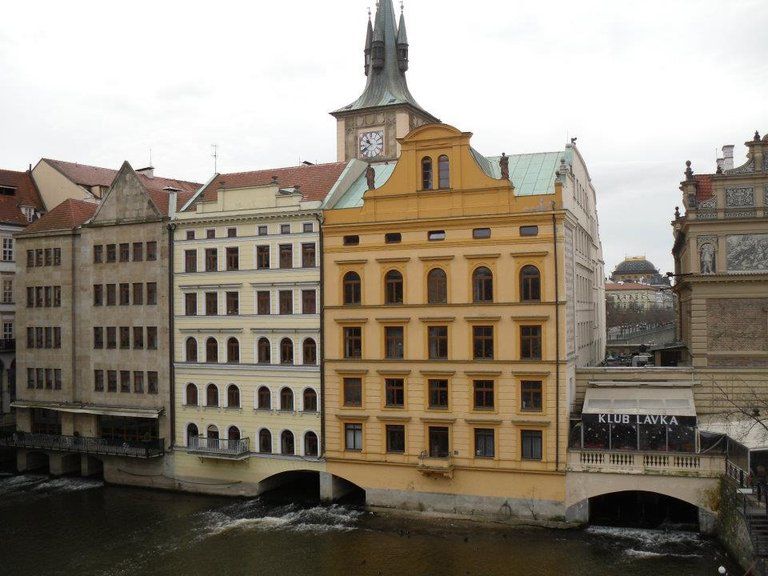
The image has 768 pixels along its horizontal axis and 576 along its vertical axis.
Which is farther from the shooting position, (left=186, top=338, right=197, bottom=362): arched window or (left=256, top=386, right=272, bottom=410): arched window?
(left=186, top=338, right=197, bottom=362): arched window

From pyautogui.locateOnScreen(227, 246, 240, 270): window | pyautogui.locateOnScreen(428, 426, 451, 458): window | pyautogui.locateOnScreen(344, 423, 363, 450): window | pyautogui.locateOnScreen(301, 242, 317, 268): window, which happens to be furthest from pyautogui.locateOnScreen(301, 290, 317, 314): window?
pyautogui.locateOnScreen(428, 426, 451, 458): window

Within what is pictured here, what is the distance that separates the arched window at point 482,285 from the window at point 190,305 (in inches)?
720

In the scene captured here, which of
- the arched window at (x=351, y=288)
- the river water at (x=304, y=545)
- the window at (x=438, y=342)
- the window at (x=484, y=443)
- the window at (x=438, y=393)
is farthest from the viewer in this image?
the arched window at (x=351, y=288)

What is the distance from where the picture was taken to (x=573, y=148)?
152 ft

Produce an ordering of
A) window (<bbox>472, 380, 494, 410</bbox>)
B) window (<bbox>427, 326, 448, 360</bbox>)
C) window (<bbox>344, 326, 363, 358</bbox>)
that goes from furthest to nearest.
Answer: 1. window (<bbox>344, 326, 363, 358</bbox>)
2. window (<bbox>427, 326, 448, 360</bbox>)
3. window (<bbox>472, 380, 494, 410</bbox>)

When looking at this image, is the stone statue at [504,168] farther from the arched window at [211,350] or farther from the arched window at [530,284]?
the arched window at [211,350]

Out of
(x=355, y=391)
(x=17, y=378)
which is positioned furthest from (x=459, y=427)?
(x=17, y=378)

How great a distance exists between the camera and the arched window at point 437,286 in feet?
137

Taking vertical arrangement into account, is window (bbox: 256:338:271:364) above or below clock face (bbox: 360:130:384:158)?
below

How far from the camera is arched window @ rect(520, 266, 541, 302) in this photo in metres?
40.0

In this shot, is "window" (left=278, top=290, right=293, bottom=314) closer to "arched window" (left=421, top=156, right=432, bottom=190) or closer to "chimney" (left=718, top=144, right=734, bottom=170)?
"arched window" (left=421, top=156, right=432, bottom=190)

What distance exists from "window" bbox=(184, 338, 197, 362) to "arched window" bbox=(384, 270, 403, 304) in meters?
13.5

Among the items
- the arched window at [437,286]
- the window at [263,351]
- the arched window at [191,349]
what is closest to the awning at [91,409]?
the arched window at [191,349]

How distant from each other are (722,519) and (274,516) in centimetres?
2258
